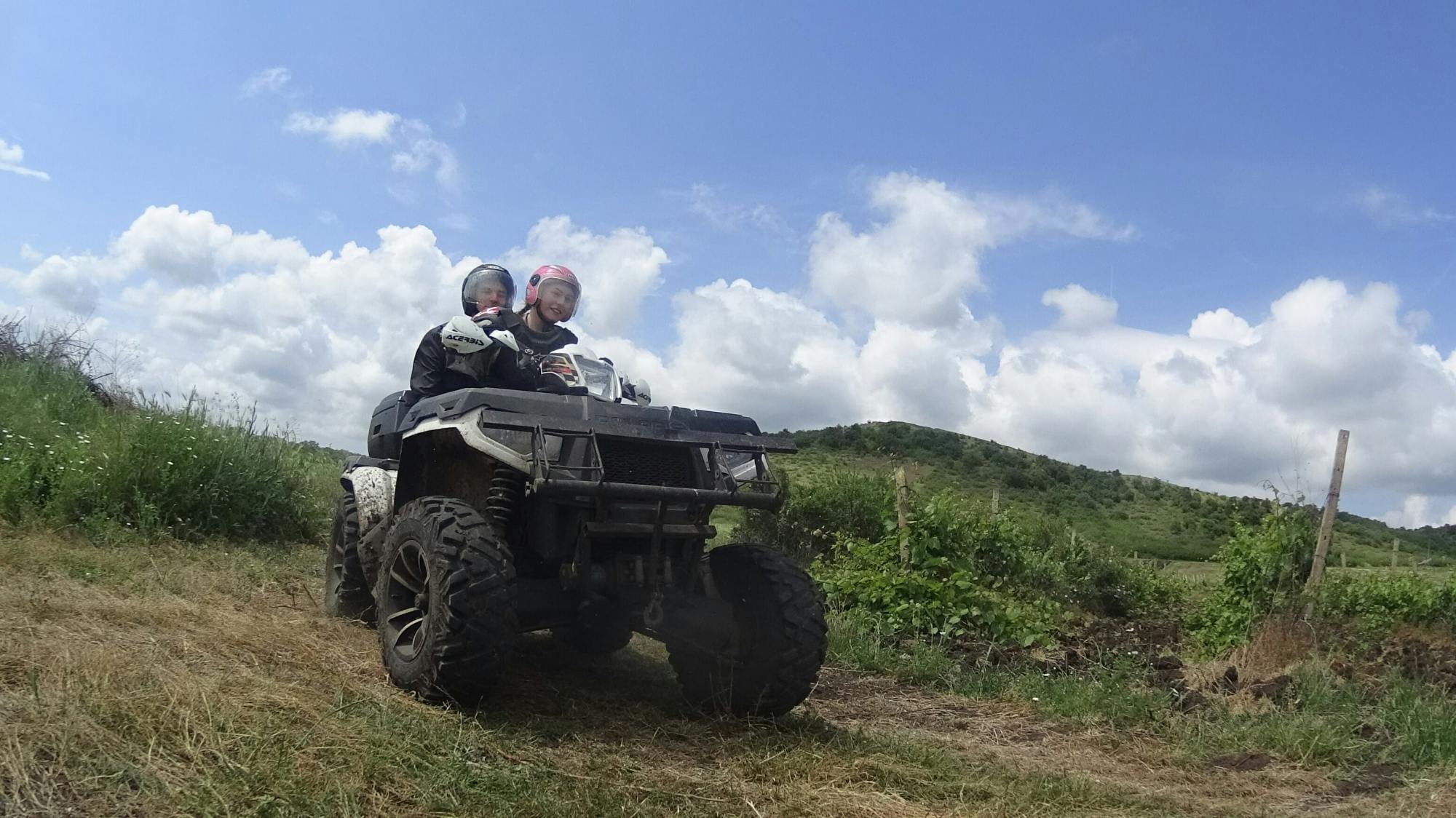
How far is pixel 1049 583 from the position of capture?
50.9ft

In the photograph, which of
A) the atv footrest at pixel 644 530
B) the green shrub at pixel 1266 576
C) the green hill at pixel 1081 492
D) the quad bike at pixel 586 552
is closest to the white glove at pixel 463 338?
the quad bike at pixel 586 552

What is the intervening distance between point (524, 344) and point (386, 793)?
10.5 ft

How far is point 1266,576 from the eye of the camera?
10.1 meters

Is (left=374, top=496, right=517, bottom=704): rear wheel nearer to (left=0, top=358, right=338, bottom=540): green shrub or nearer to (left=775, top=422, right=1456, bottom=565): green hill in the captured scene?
(left=0, top=358, right=338, bottom=540): green shrub

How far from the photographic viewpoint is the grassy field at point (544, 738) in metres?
3.24

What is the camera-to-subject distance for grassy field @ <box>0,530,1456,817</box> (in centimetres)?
324

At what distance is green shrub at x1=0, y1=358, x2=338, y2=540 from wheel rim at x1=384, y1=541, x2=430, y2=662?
5.23 meters

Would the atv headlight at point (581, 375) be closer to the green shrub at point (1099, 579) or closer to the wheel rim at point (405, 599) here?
the wheel rim at point (405, 599)

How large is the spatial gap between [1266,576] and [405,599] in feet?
28.0

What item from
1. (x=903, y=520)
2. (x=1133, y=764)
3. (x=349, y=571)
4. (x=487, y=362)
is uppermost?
(x=487, y=362)

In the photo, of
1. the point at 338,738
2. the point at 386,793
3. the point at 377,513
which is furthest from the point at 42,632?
the point at 386,793

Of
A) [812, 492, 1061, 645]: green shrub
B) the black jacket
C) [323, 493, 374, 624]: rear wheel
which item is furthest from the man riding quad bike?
[812, 492, 1061, 645]: green shrub

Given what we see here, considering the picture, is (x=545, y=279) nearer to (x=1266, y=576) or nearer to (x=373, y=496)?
(x=373, y=496)

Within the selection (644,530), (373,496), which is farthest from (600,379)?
(373,496)
